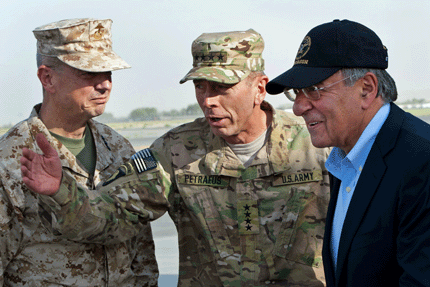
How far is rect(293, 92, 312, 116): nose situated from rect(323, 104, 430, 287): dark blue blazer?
1.39ft

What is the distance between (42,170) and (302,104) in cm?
150

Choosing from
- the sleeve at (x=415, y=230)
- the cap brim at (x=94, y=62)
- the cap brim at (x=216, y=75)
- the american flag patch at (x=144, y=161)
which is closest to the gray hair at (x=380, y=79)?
the sleeve at (x=415, y=230)

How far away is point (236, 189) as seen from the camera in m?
3.61

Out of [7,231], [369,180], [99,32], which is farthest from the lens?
[99,32]

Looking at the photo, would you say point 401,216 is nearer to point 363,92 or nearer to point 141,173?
point 363,92

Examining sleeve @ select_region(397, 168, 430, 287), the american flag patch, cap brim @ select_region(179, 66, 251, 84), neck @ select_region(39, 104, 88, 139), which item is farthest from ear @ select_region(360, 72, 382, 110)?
neck @ select_region(39, 104, 88, 139)

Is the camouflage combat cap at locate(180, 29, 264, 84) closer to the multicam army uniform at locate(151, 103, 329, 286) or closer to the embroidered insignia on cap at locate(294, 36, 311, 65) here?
the multicam army uniform at locate(151, 103, 329, 286)

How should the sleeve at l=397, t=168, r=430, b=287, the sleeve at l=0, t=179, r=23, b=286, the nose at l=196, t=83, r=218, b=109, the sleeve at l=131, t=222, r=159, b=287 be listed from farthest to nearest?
the sleeve at l=131, t=222, r=159, b=287, the nose at l=196, t=83, r=218, b=109, the sleeve at l=0, t=179, r=23, b=286, the sleeve at l=397, t=168, r=430, b=287

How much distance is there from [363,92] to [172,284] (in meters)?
4.91

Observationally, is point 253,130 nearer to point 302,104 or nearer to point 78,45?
point 302,104

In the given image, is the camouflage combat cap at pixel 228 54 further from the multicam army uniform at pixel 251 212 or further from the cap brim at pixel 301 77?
the cap brim at pixel 301 77

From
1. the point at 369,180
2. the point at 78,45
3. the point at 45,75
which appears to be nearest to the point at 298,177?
the point at 369,180

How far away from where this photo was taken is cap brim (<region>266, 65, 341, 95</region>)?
2.50 metres

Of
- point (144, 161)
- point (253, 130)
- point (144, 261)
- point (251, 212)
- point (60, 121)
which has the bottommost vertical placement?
point (144, 261)
